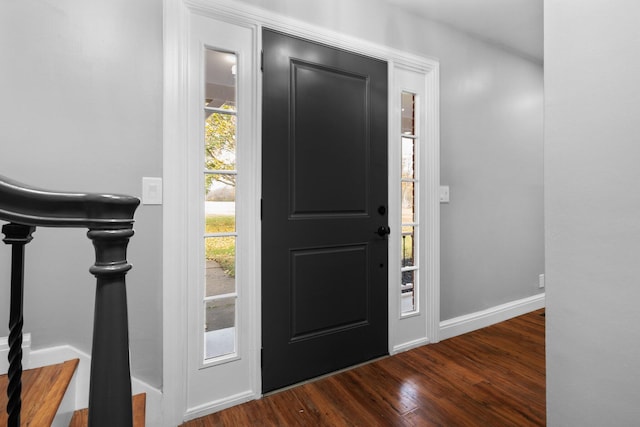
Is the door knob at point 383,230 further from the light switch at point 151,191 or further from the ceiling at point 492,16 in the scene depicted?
the ceiling at point 492,16

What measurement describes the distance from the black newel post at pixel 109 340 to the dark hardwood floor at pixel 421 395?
1222 mm

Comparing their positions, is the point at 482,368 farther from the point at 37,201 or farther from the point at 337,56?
the point at 37,201

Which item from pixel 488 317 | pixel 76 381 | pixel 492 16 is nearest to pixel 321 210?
pixel 76 381

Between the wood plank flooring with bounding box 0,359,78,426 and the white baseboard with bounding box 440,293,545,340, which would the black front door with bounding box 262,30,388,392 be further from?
the wood plank flooring with bounding box 0,359,78,426

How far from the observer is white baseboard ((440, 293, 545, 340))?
2572mm

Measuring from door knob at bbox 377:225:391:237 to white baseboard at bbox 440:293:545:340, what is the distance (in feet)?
3.12

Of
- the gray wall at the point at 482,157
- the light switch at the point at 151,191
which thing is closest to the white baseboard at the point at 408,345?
the gray wall at the point at 482,157

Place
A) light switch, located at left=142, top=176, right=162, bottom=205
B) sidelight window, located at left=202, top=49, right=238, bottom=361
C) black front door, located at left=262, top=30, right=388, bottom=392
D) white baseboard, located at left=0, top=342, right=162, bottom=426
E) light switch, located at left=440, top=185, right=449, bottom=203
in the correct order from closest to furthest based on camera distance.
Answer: white baseboard, located at left=0, top=342, right=162, bottom=426 → light switch, located at left=142, top=176, right=162, bottom=205 → sidelight window, located at left=202, top=49, right=238, bottom=361 → black front door, located at left=262, top=30, right=388, bottom=392 → light switch, located at left=440, top=185, right=449, bottom=203

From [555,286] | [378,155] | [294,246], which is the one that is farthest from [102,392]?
[378,155]

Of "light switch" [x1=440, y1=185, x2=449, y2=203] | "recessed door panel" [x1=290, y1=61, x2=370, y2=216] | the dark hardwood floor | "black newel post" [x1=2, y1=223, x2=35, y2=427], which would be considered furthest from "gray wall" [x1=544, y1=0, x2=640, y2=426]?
"light switch" [x1=440, y1=185, x2=449, y2=203]

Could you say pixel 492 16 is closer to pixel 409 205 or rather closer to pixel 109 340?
pixel 409 205

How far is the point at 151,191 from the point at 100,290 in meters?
1.10

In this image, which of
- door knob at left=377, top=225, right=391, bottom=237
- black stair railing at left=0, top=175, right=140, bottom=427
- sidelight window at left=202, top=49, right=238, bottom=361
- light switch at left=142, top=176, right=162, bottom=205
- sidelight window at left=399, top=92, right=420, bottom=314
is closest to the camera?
black stair railing at left=0, top=175, right=140, bottom=427

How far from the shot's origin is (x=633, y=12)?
873mm
